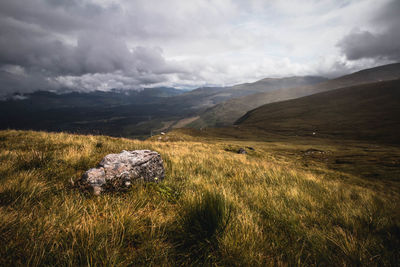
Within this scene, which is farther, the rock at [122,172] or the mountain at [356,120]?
the mountain at [356,120]

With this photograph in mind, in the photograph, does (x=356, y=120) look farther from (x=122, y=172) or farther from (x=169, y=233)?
(x=169, y=233)

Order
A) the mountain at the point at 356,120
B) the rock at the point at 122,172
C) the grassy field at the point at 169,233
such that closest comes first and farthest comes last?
the grassy field at the point at 169,233 < the rock at the point at 122,172 < the mountain at the point at 356,120

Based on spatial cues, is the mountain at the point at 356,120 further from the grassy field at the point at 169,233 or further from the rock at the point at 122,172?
the rock at the point at 122,172

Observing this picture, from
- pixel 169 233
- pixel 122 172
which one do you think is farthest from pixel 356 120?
pixel 169 233

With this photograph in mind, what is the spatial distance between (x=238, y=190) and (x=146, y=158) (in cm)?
235

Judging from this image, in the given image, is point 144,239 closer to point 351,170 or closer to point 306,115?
point 351,170

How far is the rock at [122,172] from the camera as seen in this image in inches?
111

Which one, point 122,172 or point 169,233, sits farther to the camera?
point 122,172

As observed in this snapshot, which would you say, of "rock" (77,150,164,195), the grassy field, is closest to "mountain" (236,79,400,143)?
the grassy field

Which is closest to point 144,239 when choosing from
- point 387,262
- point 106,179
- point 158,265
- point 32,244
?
point 158,265

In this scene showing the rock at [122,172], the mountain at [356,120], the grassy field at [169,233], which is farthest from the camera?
the mountain at [356,120]

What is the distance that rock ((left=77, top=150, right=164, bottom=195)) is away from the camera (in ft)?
9.22

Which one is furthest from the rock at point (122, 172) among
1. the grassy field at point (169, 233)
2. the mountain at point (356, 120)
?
the mountain at point (356, 120)

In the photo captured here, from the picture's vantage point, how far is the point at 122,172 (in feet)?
10.7
